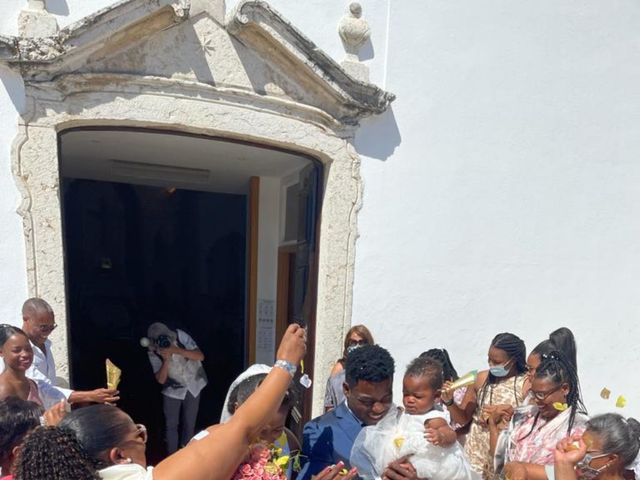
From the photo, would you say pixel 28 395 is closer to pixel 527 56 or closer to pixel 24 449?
pixel 24 449

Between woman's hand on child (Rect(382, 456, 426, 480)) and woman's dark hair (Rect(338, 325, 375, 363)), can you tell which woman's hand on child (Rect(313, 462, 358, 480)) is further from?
woman's dark hair (Rect(338, 325, 375, 363))

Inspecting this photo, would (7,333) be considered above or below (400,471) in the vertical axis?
above

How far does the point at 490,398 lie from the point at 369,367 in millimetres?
1533

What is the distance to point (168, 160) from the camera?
637 cm

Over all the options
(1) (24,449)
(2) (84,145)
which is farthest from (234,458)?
(2) (84,145)

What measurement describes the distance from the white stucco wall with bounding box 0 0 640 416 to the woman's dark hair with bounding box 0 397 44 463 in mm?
3056

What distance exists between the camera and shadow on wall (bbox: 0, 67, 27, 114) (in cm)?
377

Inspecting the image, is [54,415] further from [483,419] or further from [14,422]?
[483,419]

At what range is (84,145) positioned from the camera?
560 cm

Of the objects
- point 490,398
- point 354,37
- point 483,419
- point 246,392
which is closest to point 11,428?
point 246,392

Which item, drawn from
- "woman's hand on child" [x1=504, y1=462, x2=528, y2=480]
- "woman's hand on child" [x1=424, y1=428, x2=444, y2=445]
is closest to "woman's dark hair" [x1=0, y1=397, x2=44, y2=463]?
"woman's hand on child" [x1=424, y1=428, x2=444, y2=445]

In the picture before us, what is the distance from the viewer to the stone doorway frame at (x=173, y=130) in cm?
386

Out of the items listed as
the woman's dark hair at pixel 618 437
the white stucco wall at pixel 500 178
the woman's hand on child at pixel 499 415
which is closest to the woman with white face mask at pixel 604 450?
the woman's dark hair at pixel 618 437

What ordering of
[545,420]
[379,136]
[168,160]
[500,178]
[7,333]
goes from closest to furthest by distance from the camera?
[545,420]
[7,333]
[379,136]
[500,178]
[168,160]
